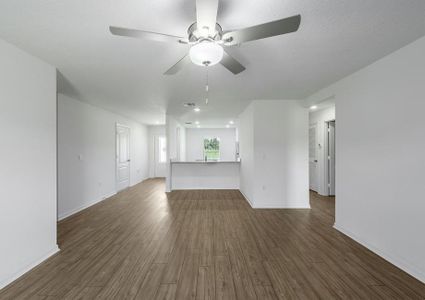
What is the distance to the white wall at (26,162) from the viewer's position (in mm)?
1861

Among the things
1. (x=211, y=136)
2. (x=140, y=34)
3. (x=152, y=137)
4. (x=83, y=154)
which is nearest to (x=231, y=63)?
(x=140, y=34)

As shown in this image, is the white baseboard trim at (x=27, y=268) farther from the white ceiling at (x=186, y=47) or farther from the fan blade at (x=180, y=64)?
the fan blade at (x=180, y=64)

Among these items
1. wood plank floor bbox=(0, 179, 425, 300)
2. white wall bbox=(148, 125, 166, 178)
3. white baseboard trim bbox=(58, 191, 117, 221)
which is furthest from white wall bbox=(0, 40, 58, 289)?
white wall bbox=(148, 125, 166, 178)

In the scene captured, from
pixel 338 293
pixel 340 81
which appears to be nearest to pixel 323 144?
pixel 340 81

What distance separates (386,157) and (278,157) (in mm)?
1966

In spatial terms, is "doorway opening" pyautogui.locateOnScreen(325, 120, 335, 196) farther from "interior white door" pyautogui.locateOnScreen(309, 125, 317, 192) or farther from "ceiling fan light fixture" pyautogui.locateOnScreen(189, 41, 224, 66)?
"ceiling fan light fixture" pyautogui.locateOnScreen(189, 41, 224, 66)

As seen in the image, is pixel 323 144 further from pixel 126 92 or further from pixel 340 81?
pixel 126 92

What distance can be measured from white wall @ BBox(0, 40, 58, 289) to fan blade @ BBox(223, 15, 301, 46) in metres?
2.33

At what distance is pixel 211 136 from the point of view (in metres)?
9.28

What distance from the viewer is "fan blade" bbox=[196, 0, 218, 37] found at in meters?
1.10

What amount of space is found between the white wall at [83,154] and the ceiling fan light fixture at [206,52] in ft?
11.7

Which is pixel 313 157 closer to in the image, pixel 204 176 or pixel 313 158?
pixel 313 158

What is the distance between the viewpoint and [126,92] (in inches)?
135

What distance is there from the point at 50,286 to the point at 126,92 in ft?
9.68
